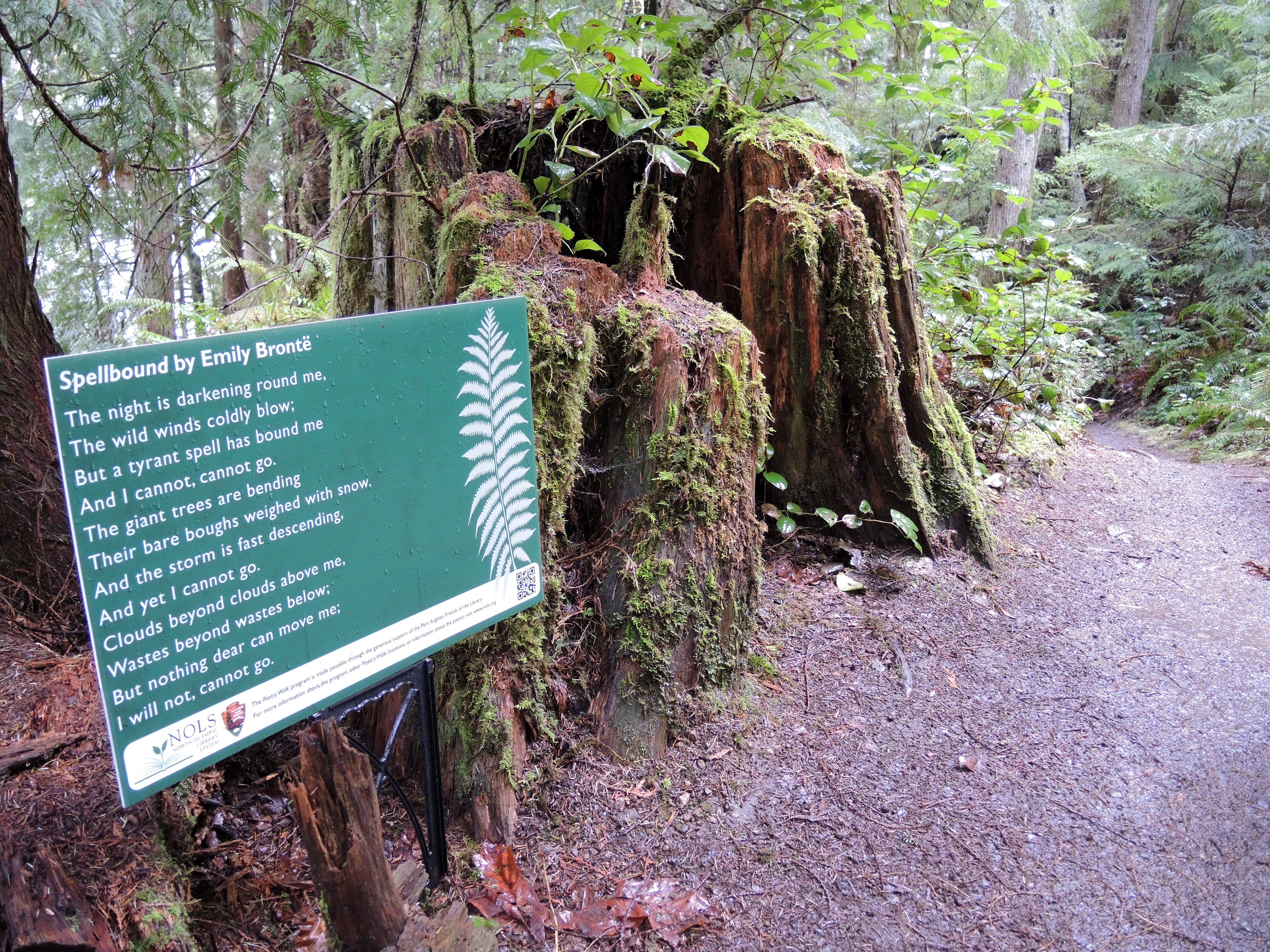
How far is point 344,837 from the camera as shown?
6.79 ft

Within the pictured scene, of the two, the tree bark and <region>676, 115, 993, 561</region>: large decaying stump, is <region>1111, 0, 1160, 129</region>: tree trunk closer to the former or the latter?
the tree bark

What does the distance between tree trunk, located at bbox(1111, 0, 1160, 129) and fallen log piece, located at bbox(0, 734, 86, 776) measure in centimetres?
1799

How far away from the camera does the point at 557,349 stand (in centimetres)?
319

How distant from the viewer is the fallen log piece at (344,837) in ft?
6.60

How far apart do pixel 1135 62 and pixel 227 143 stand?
56.3ft

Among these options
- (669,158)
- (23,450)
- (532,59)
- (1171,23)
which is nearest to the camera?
(23,450)

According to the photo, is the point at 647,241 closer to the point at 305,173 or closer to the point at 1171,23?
the point at 305,173

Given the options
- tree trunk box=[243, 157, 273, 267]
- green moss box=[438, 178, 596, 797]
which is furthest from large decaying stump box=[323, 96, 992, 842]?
tree trunk box=[243, 157, 273, 267]

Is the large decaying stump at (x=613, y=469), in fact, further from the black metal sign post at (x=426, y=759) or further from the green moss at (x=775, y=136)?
the green moss at (x=775, y=136)

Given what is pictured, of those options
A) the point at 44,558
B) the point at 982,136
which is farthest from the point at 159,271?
the point at 982,136

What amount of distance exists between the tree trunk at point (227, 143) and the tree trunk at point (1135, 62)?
15.3m

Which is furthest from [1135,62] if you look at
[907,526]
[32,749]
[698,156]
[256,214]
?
[32,749]

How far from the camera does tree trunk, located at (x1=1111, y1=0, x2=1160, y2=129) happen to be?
1430cm

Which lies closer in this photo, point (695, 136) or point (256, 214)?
point (695, 136)
